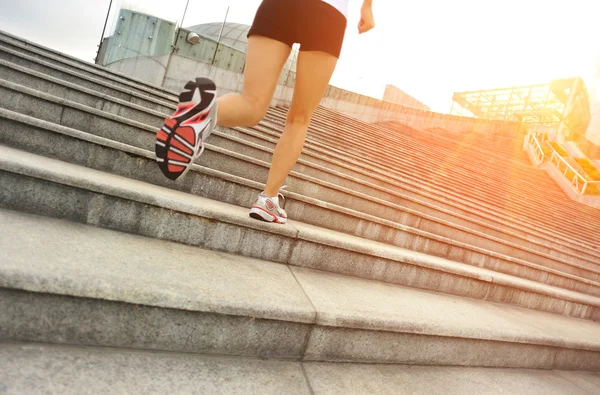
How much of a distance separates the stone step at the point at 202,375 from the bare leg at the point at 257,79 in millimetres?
1018

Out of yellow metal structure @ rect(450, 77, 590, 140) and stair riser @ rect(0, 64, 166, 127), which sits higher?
yellow metal structure @ rect(450, 77, 590, 140)

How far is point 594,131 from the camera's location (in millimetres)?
19875

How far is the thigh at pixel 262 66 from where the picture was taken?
153cm

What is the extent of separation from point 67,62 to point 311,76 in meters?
3.96

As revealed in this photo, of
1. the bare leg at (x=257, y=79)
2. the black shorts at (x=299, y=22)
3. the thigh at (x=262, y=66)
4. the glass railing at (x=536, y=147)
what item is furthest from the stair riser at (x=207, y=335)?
the glass railing at (x=536, y=147)

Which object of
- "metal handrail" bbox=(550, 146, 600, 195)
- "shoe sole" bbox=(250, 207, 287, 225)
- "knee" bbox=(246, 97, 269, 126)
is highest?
"metal handrail" bbox=(550, 146, 600, 195)

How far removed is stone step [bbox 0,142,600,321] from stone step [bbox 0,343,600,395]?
0.66 m

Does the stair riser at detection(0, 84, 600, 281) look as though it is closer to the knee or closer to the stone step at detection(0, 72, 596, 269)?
the stone step at detection(0, 72, 596, 269)

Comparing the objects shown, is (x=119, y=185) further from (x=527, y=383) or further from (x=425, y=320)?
(x=527, y=383)

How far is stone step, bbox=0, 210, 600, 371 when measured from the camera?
0.94 m

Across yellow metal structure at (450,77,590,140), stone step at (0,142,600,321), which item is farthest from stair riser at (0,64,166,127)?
yellow metal structure at (450,77,590,140)

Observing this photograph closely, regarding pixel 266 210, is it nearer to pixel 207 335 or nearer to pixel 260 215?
pixel 260 215

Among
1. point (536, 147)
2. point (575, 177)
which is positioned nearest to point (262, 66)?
point (575, 177)

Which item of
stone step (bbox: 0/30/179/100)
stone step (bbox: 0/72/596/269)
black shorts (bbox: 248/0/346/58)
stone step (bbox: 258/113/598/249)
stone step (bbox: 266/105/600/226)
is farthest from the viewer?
stone step (bbox: 266/105/600/226)
